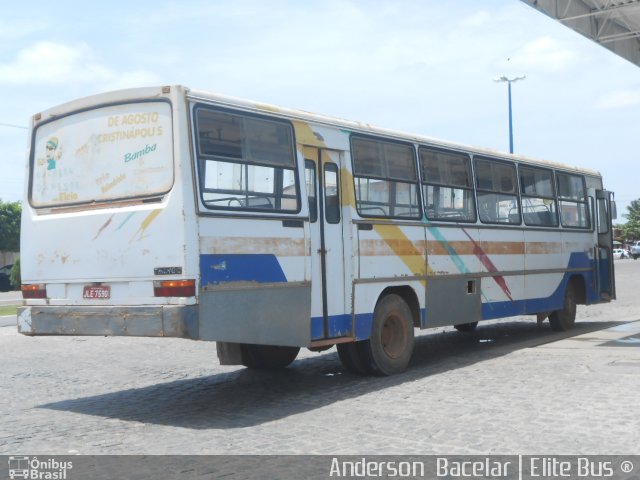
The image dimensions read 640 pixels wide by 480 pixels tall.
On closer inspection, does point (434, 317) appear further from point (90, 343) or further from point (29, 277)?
point (90, 343)

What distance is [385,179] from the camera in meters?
10.1

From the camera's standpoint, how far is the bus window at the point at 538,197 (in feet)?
43.4

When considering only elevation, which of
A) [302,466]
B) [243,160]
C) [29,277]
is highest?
[243,160]

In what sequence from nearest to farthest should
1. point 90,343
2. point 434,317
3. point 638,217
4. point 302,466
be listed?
point 302,466
point 434,317
point 90,343
point 638,217

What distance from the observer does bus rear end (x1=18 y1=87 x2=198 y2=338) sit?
7402 mm

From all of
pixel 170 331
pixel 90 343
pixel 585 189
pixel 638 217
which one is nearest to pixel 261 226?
pixel 170 331

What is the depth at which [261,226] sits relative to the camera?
26.6ft

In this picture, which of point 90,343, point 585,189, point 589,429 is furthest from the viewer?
point 585,189

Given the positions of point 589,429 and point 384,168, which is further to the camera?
point 384,168

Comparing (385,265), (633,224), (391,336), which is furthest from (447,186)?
(633,224)

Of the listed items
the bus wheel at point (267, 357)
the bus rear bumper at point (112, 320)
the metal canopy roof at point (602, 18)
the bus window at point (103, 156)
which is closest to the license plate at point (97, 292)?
the bus rear bumper at point (112, 320)

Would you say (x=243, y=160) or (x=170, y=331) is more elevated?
(x=243, y=160)

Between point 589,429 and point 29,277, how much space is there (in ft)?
19.2

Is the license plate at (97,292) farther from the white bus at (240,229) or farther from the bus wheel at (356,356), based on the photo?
the bus wheel at (356,356)
